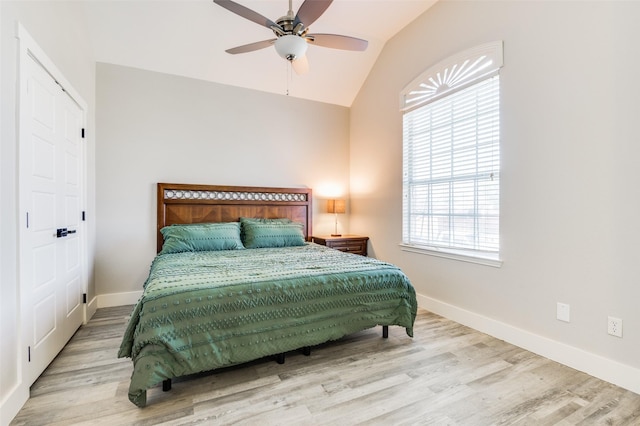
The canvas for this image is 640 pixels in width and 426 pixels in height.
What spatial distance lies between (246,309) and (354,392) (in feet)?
2.84

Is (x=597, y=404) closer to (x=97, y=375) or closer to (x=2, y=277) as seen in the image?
(x=97, y=375)

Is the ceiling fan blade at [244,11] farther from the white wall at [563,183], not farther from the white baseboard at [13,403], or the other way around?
the white baseboard at [13,403]

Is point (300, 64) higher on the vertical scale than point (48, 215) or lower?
higher

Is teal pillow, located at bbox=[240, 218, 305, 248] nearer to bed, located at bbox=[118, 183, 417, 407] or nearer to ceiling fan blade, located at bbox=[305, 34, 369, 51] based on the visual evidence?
bed, located at bbox=[118, 183, 417, 407]

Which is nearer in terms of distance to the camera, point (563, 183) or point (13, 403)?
point (13, 403)

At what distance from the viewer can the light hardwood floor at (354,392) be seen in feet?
5.35

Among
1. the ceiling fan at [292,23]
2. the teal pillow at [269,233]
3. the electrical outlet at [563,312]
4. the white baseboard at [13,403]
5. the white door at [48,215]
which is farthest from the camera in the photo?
the teal pillow at [269,233]

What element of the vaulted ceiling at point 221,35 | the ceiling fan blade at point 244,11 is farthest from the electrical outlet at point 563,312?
the vaulted ceiling at point 221,35

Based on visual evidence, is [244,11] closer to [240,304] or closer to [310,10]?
[310,10]

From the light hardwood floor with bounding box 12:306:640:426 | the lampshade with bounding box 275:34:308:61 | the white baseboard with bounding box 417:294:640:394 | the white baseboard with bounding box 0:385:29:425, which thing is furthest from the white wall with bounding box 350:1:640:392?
the white baseboard with bounding box 0:385:29:425

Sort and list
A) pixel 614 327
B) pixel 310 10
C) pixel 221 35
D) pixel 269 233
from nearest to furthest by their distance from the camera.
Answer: pixel 614 327 < pixel 310 10 < pixel 221 35 < pixel 269 233

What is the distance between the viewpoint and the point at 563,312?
224 cm

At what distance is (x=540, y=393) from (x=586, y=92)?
2.08 metres

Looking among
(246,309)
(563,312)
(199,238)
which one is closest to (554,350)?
(563,312)
